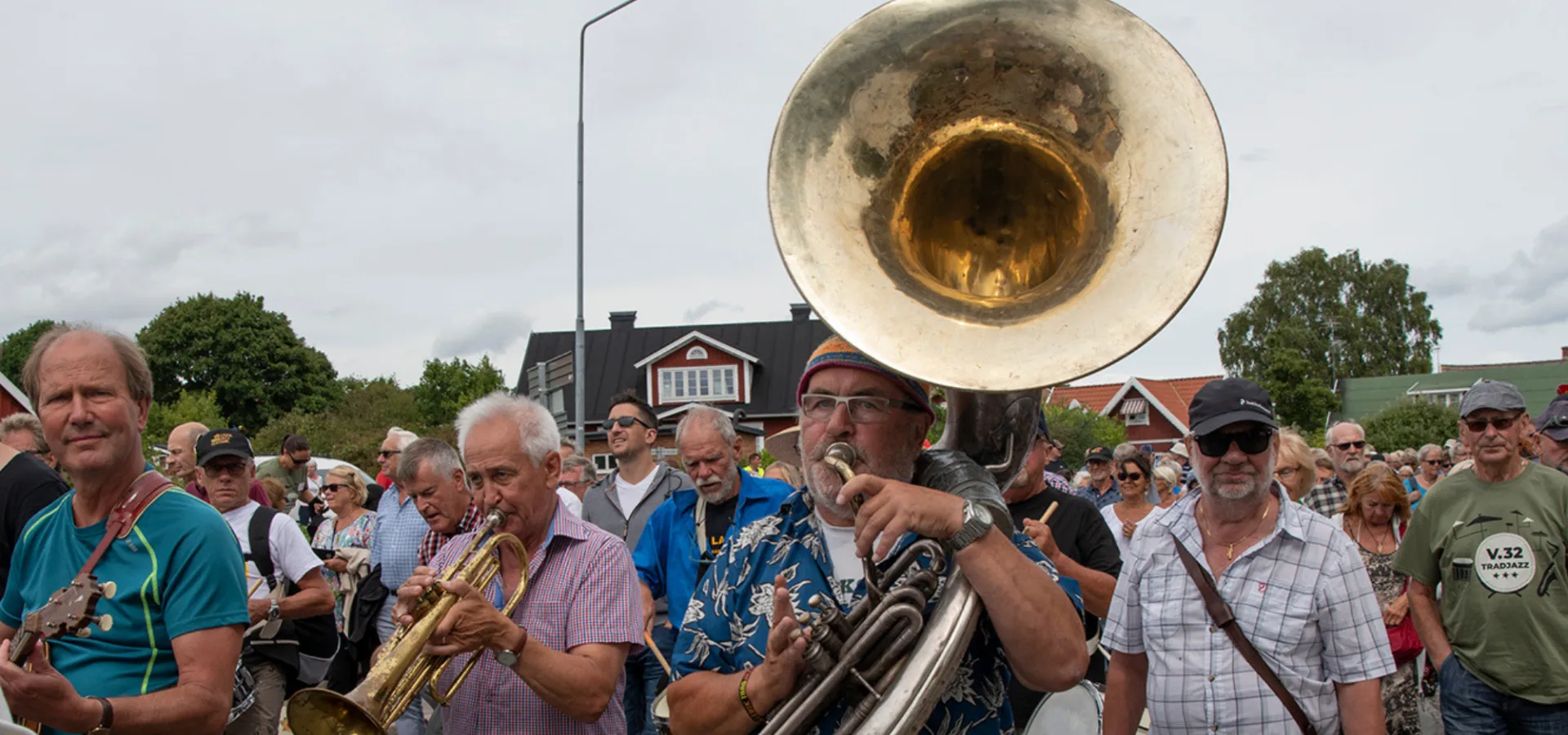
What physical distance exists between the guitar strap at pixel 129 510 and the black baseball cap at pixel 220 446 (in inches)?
118

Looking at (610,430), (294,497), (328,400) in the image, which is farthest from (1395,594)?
(328,400)

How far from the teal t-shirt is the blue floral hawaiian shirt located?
3.68ft

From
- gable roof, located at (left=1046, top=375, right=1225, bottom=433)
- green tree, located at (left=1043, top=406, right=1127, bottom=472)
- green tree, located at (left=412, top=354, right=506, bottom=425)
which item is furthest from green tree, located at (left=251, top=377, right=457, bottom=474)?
gable roof, located at (left=1046, top=375, right=1225, bottom=433)

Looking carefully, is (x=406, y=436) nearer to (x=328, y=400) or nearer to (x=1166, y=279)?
(x=1166, y=279)

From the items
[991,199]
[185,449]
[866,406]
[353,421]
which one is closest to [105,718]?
[866,406]

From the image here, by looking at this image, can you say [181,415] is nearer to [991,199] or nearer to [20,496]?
[20,496]

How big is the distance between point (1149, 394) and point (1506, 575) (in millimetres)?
47766

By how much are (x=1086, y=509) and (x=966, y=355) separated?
2.80 meters

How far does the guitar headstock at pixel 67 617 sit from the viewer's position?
2607mm

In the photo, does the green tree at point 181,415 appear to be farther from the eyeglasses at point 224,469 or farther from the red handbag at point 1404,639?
the red handbag at point 1404,639

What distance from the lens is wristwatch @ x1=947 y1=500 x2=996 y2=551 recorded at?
227cm

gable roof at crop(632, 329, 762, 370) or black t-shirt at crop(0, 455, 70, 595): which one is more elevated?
gable roof at crop(632, 329, 762, 370)

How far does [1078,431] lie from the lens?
36.2m

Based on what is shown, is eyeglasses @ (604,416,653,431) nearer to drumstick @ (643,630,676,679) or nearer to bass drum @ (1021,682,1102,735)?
drumstick @ (643,630,676,679)
